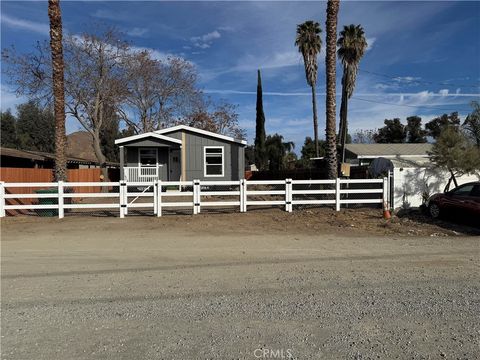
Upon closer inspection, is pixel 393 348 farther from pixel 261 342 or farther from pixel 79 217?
pixel 79 217

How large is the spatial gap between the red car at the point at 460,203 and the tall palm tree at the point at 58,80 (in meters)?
13.6

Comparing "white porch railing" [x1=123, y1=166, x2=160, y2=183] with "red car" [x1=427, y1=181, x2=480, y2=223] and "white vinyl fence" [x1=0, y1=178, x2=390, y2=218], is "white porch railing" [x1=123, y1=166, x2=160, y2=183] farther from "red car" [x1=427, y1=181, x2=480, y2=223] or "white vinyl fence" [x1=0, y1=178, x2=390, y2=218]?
"red car" [x1=427, y1=181, x2=480, y2=223]

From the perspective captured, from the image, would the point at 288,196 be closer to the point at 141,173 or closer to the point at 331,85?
the point at 331,85

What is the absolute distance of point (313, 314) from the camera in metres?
5.07

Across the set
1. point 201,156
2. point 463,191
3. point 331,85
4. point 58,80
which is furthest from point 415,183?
point 58,80

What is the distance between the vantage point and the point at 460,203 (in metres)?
13.3

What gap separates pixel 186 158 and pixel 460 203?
51.5 ft

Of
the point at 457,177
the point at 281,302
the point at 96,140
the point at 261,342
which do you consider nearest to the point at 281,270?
the point at 281,302

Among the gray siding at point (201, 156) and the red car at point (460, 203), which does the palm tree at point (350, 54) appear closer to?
the gray siding at point (201, 156)

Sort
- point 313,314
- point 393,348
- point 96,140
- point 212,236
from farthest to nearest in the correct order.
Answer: point 96,140, point 212,236, point 313,314, point 393,348

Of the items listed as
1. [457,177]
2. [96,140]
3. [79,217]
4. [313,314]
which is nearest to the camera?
[313,314]

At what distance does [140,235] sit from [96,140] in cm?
2793

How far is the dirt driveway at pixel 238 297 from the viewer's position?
4227mm

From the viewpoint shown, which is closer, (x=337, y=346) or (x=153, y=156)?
(x=337, y=346)
